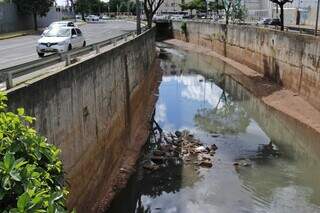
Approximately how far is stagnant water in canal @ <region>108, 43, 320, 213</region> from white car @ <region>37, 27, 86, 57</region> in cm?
687

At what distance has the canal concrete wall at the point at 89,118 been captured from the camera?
12.2 m

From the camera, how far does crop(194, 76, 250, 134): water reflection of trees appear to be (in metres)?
27.4

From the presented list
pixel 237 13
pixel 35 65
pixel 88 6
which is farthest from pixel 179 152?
pixel 88 6

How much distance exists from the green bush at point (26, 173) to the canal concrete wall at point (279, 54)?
24.5 metres

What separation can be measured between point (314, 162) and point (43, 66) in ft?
42.0

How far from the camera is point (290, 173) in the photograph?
1973 centimetres

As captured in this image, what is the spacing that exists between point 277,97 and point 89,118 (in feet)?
63.5

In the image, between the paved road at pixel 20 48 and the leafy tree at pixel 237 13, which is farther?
the leafy tree at pixel 237 13

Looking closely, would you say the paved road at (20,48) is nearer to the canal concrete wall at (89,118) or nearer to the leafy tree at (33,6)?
the canal concrete wall at (89,118)

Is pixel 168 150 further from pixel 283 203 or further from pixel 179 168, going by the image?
pixel 283 203

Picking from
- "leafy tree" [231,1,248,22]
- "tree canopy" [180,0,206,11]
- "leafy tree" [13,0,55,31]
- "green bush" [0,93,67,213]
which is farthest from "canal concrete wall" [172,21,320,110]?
"tree canopy" [180,0,206,11]

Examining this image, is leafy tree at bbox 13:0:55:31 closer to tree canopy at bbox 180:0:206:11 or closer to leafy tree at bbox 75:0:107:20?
leafy tree at bbox 75:0:107:20

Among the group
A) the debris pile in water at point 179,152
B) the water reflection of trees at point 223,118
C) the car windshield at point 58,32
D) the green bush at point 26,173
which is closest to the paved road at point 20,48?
the car windshield at point 58,32

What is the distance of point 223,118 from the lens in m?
30.3
